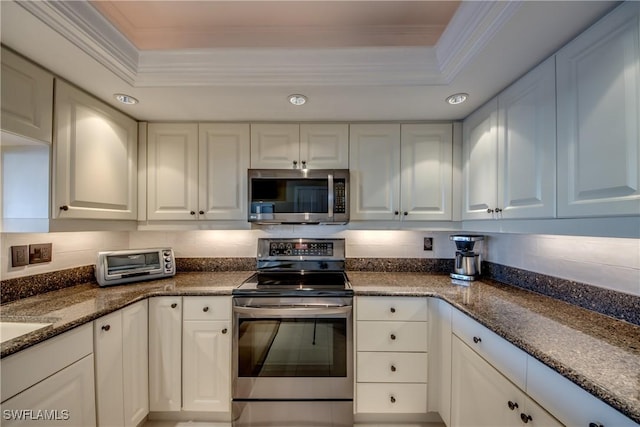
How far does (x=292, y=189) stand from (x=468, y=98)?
49.6 inches

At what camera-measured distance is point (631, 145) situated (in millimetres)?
873

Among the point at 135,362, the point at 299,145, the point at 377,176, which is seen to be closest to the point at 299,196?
the point at 299,145

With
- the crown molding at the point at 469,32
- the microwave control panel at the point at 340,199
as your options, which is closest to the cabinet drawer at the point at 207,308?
the microwave control panel at the point at 340,199

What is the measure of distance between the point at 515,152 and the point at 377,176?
84 centimetres

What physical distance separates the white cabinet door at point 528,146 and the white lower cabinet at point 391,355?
802 mm

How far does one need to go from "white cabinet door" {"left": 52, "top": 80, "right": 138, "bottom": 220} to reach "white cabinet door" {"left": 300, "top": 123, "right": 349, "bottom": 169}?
123 cm

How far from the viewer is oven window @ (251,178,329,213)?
191 cm

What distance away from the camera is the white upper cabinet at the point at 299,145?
77.9 inches

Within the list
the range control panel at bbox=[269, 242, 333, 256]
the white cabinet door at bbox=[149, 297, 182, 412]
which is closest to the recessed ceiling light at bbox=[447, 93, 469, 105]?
the range control panel at bbox=[269, 242, 333, 256]

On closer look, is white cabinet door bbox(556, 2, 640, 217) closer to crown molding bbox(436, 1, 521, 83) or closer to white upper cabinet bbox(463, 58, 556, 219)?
white upper cabinet bbox(463, 58, 556, 219)

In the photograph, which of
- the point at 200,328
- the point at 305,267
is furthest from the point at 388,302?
the point at 200,328

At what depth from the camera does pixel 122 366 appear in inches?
57.2

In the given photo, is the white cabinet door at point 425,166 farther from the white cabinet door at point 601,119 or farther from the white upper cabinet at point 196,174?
the white upper cabinet at point 196,174

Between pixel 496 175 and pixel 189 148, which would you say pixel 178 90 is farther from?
pixel 496 175
